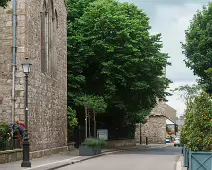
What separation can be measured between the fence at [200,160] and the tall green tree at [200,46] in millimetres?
24069

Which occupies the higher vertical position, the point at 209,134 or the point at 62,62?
the point at 62,62

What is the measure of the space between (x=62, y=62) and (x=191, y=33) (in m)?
13.0

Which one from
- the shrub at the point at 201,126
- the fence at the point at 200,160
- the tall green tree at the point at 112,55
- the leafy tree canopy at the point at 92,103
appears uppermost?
the tall green tree at the point at 112,55

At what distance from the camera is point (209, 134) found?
1420 centimetres

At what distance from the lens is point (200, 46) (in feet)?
121

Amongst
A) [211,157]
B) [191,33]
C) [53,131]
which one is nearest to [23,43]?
[53,131]

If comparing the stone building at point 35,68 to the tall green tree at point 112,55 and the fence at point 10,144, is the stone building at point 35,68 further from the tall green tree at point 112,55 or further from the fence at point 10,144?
the tall green tree at point 112,55

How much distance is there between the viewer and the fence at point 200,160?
12.7m

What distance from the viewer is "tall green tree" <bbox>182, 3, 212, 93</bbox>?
36.9m

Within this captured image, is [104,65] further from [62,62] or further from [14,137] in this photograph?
[14,137]

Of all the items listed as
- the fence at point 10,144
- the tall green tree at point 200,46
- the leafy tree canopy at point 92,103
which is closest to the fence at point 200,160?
the fence at point 10,144

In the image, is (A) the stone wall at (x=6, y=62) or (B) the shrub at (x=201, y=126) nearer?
(B) the shrub at (x=201, y=126)

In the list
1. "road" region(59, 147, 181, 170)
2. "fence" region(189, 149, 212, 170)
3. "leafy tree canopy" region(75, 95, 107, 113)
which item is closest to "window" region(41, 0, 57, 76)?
"leafy tree canopy" region(75, 95, 107, 113)

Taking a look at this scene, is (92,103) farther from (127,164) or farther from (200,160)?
(200,160)
